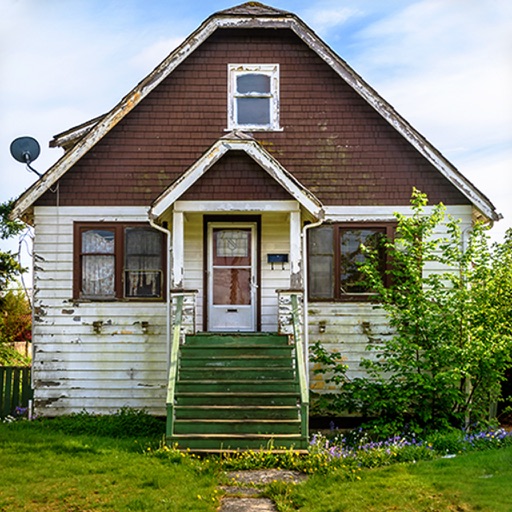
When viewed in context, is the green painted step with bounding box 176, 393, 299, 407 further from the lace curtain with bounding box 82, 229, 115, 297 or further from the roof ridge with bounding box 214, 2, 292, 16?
the roof ridge with bounding box 214, 2, 292, 16

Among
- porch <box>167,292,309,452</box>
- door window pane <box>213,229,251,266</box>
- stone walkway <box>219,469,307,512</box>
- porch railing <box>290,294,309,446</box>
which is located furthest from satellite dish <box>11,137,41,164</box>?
stone walkway <box>219,469,307,512</box>

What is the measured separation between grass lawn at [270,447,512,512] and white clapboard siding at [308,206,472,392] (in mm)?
4048

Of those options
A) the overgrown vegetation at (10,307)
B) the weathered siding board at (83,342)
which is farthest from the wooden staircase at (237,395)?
the overgrown vegetation at (10,307)

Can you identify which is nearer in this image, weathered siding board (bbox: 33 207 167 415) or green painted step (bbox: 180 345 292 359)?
green painted step (bbox: 180 345 292 359)

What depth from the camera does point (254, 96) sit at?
47.0ft

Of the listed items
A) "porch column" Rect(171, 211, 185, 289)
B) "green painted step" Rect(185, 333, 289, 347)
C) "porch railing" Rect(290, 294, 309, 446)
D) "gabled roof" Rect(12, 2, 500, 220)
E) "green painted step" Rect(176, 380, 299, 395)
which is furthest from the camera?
"gabled roof" Rect(12, 2, 500, 220)

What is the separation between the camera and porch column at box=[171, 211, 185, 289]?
1255 centimetres

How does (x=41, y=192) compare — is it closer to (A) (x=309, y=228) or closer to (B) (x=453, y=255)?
(A) (x=309, y=228)

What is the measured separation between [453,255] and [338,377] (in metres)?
2.93

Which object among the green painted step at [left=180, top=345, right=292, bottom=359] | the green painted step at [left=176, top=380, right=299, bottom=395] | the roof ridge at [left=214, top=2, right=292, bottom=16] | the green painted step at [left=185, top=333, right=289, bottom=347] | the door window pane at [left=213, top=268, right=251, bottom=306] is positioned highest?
the roof ridge at [left=214, top=2, right=292, bottom=16]

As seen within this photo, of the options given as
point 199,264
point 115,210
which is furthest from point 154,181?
point 199,264

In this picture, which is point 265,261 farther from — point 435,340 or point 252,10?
point 252,10

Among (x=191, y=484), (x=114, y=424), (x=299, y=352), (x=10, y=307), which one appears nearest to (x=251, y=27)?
(x=299, y=352)

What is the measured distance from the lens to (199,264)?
1414cm
